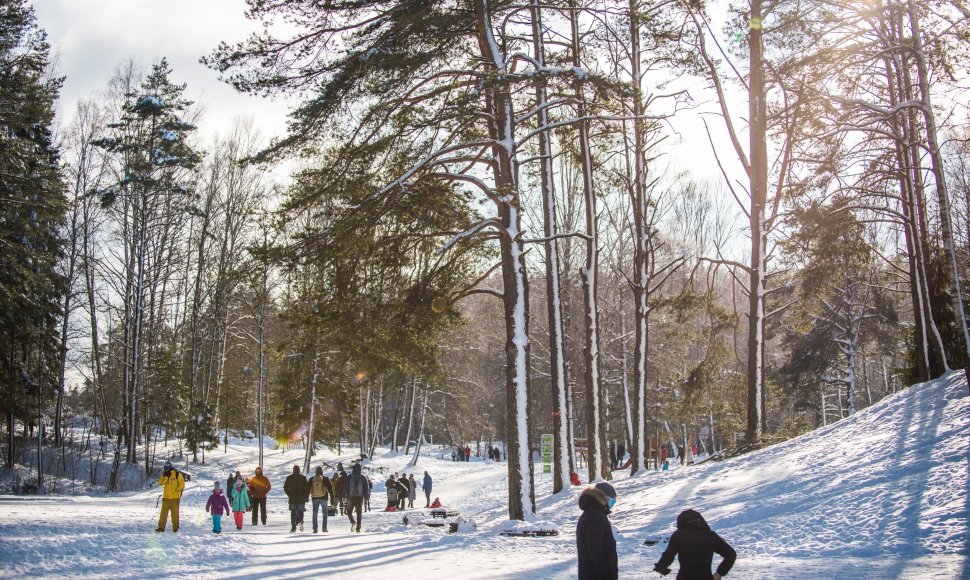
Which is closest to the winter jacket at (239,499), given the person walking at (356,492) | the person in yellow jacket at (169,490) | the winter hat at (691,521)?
the person walking at (356,492)

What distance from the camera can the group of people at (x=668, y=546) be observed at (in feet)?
18.0

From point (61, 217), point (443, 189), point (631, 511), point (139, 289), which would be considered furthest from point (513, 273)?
point (139, 289)

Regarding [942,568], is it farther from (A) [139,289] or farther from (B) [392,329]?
(A) [139,289]

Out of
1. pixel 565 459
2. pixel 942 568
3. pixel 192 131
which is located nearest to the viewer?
pixel 942 568

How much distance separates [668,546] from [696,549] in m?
0.22

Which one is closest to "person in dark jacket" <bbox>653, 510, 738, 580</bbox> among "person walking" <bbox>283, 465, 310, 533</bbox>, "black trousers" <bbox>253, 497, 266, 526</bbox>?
"person walking" <bbox>283, 465, 310, 533</bbox>

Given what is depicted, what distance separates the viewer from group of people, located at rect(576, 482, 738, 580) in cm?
547

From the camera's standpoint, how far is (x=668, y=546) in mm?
5504

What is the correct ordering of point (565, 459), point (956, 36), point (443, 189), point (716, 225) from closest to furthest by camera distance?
point (956, 36) → point (443, 189) → point (565, 459) → point (716, 225)

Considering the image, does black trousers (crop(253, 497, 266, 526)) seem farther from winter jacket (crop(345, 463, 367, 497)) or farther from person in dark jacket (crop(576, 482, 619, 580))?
person in dark jacket (crop(576, 482, 619, 580))

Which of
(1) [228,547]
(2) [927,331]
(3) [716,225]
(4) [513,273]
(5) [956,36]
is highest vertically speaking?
(3) [716,225]

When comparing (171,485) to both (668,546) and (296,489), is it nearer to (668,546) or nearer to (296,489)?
(296,489)

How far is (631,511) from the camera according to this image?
47.3ft

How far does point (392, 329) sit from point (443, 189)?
3132 millimetres
